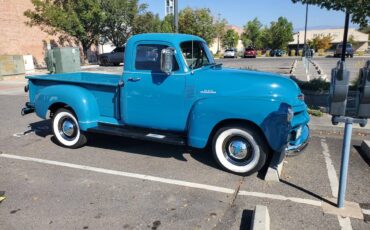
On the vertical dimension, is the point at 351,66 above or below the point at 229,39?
below

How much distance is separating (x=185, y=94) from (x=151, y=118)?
0.75 m

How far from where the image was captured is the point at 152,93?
5160mm

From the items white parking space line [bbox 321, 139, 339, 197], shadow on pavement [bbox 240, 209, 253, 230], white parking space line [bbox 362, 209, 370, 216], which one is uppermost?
white parking space line [bbox 321, 139, 339, 197]

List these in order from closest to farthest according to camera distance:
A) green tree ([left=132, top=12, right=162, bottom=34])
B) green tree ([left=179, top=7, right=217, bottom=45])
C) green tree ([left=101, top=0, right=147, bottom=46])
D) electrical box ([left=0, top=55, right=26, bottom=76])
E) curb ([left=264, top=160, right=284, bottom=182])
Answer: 1. curb ([left=264, top=160, right=284, bottom=182])
2. electrical box ([left=0, top=55, right=26, bottom=76])
3. green tree ([left=101, top=0, right=147, bottom=46])
4. green tree ([left=132, top=12, right=162, bottom=34])
5. green tree ([left=179, top=7, right=217, bottom=45])

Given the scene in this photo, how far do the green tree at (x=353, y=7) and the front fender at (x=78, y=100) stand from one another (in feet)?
20.8

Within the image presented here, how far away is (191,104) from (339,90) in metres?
2.18

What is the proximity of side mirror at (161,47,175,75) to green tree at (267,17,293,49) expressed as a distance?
5888 cm

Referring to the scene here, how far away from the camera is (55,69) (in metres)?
15.9

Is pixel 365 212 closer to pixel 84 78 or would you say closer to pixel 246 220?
pixel 246 220

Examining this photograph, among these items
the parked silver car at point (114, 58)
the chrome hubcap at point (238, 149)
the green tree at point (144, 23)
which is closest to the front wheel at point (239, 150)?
the chrome hubcap at point (238, 149)

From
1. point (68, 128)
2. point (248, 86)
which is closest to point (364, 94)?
point (248, 86)

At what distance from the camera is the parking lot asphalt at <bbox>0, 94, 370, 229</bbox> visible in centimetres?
364

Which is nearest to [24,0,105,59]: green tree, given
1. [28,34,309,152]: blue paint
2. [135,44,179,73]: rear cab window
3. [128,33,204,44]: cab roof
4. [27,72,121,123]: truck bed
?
[27,72,121,123]: truck bed

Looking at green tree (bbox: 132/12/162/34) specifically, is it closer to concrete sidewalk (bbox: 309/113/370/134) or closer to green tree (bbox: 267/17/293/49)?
concrete sidewalk (bbox: 309/113/370/134)
